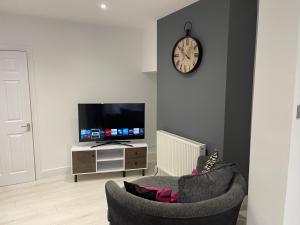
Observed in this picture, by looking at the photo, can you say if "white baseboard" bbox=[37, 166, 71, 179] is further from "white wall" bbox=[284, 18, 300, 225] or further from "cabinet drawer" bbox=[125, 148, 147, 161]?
"white wall" bbox=[284, 18, 300, 225]

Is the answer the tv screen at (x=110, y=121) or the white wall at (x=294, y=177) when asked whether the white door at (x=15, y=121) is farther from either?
the white wall at (x=294, y=177)

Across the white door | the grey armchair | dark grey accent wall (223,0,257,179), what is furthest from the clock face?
the white door

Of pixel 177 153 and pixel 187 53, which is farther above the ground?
pixel 187 53

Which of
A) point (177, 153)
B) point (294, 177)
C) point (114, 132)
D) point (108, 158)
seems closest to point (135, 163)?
point (108, 158)

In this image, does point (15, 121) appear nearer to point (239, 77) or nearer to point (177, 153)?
point (177, 153)

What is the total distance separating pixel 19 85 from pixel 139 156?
2.14m

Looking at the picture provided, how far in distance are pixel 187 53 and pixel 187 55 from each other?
3cm

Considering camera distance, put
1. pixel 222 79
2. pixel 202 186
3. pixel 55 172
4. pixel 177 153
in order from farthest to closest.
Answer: pixel 55 172 → pixel 177 153 → pixel 222 79 → pixel 202 186

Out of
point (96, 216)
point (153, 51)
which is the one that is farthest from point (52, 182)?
point (153, 51)

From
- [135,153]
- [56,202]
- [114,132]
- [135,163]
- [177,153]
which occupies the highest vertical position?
[114,132]

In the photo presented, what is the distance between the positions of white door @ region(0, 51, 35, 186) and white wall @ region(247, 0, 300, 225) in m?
3.23

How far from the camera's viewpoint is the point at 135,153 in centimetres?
388

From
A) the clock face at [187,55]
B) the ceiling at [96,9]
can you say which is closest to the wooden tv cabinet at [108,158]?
the clock face at [187,55]

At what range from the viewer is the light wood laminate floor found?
2668 millimetres
